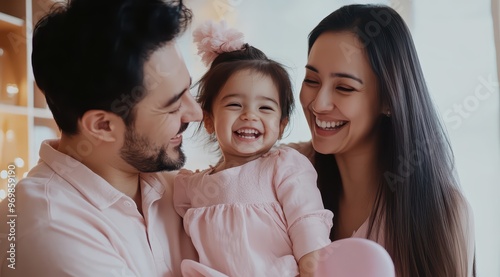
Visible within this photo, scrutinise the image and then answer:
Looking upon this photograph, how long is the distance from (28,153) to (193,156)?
3.02 ft

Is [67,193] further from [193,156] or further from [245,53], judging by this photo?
[193,156]

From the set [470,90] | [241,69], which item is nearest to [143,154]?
[241,69]

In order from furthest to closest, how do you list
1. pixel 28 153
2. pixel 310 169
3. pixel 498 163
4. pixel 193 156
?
pixel 193 156
pixel 28 153
pixel 498 163
pixel 310 169

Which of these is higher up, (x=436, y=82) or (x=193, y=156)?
(x=436, y=82)

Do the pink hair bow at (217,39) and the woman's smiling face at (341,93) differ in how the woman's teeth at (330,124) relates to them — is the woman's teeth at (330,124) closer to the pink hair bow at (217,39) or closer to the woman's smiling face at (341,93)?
the woman's smiling face at (341,93)

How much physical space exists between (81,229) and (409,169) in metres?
0.89

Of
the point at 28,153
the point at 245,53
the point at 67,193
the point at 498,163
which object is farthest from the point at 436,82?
the point at 28,153

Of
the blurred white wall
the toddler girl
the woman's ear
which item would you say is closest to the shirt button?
the toddler girl

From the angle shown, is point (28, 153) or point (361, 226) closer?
point (361, 226)

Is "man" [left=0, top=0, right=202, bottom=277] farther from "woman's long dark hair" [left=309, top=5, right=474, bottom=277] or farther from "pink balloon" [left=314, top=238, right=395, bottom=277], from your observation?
"woman's long dark hair" [left=309, top=5, right=474, bottom=277]

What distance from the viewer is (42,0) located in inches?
114

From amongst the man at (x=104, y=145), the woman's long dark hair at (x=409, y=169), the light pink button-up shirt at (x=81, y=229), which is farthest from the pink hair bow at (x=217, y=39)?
the light pink button-up shirt at (x=81, y=229)

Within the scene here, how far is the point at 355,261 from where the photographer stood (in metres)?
1.24

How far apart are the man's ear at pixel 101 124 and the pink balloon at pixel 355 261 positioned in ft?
1.94
